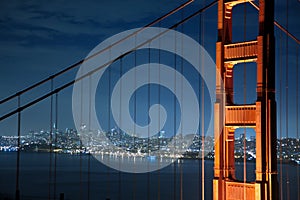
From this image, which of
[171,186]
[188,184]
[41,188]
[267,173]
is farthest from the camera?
[188,184]

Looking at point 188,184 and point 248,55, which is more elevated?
point 248,55

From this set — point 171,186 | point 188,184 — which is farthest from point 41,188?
point 188,184

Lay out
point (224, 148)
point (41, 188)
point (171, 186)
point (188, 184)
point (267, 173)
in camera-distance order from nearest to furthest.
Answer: point (267, 173) → point (224, 148) → point (41, 188) → point (171, 186) → point (188, 184)

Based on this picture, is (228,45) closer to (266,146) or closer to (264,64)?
(264,64)

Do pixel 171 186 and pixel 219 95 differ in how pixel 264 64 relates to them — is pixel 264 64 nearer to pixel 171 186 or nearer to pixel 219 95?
pixel 219 95

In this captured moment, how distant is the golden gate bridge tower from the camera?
834cm

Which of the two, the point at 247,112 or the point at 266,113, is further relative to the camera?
the point at 247,112

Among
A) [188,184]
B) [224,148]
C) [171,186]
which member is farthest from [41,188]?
[224,148]

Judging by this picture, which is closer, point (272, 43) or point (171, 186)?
point (272, 43)

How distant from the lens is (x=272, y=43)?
337 inches

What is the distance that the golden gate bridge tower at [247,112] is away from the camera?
8344mm

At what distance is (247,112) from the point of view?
870 cm

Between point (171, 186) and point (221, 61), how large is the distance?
1780 inches

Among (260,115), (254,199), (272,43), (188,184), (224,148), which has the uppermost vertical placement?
(272,43)
